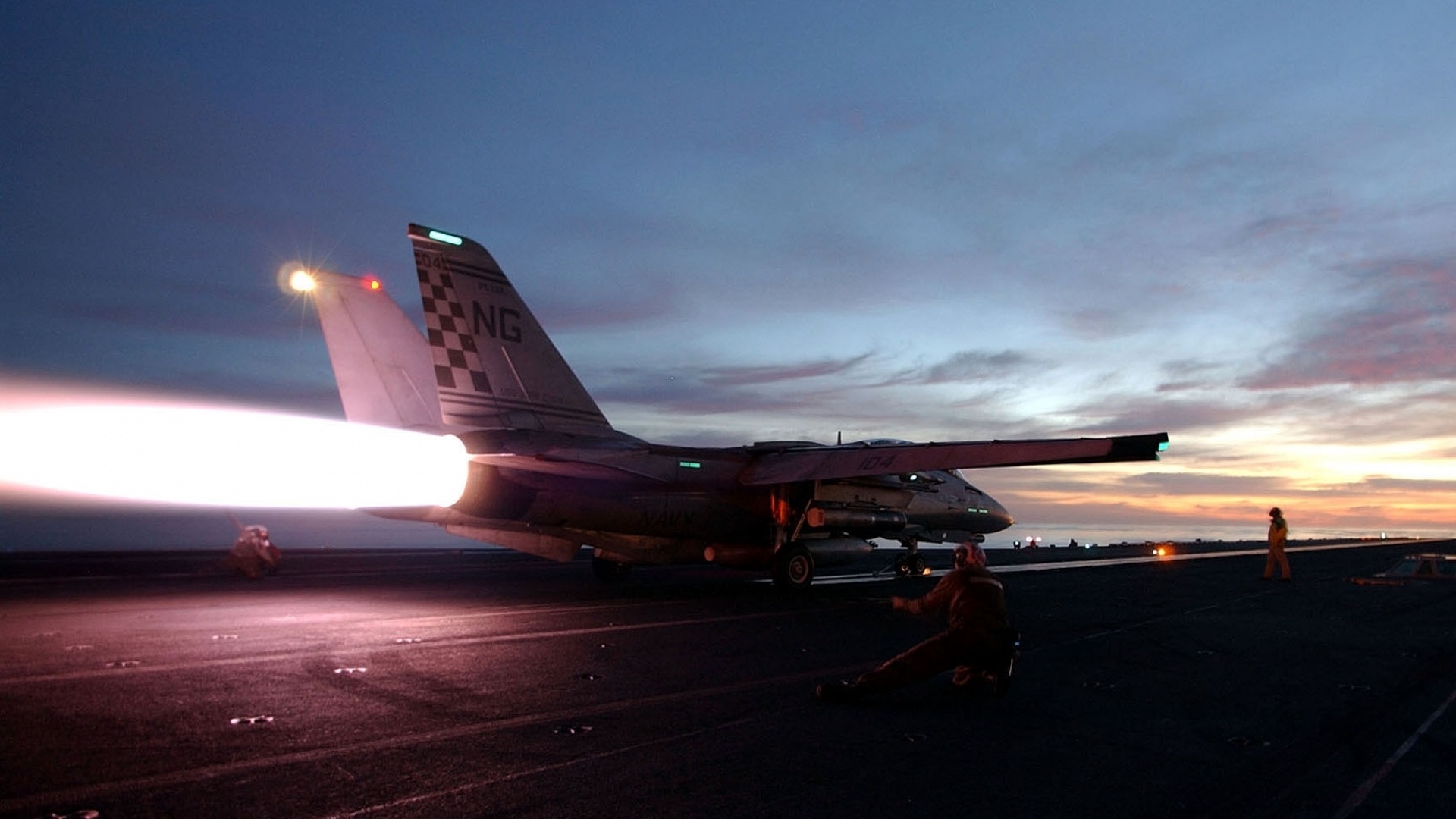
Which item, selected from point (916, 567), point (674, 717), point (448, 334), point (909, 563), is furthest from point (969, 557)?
point (916, 567)

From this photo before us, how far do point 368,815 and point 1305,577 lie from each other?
29.8 m

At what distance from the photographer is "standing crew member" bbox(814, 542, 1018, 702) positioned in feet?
25.2

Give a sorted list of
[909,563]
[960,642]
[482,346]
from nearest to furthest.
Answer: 1. [960,642]
2. [482,346]
3. [909,563]

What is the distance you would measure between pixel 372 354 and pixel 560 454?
468 cm

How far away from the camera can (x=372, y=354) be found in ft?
56.7

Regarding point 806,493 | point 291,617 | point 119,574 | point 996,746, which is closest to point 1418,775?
point 996,746

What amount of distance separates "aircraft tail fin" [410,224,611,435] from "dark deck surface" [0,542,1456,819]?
3.50 m

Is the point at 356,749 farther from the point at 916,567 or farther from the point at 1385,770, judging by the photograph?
the point at 916,567

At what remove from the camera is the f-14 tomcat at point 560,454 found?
50.6 feet

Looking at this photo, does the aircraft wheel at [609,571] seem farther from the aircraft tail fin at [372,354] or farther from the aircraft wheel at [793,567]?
the aircraft tail fin at [372,354]

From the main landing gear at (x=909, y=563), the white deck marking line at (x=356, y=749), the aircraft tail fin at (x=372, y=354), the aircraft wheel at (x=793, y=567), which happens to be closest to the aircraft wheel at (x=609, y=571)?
the aircraft wheel at (x=793, y=567)

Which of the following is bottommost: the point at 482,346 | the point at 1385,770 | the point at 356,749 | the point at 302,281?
the point at 1385,770

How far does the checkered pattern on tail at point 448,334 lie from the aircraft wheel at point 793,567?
716cm

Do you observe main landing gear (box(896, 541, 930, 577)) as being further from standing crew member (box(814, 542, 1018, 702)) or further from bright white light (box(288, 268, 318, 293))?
standing crew member (box(814, 542, 1018, 702))
